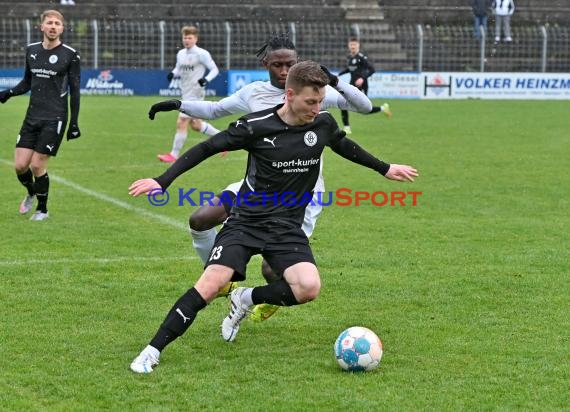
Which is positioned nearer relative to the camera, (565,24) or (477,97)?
(477,97)

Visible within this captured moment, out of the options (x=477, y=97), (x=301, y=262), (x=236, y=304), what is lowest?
(x=477, y=97)

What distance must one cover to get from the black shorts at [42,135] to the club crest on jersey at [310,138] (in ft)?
17.8

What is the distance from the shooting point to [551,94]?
109ft

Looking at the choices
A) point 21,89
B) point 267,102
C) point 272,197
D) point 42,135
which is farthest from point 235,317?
point 21,89

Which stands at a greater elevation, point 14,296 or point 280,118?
point 280,118

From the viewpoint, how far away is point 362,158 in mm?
6219

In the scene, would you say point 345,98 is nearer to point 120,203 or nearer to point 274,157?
point 274,157

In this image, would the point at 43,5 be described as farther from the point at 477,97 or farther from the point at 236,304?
the point at 236,304

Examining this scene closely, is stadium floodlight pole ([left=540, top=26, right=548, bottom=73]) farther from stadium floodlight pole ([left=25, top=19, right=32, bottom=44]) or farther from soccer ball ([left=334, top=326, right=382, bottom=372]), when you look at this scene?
soccer ball ([left=334, top=326, right=382, bottom=372])

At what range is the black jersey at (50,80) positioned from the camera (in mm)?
10523

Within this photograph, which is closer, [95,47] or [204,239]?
[204,239]

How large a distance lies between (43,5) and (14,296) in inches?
1117

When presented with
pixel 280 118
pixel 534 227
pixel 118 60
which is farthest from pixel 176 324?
pixel 118 60

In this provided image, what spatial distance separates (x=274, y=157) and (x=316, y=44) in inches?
1118
